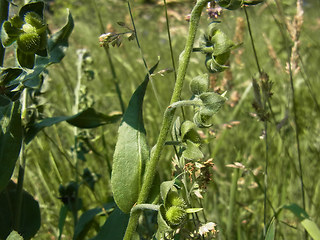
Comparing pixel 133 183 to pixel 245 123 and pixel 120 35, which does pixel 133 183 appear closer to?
pixel 120 35

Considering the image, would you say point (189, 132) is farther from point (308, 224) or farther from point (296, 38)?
point (296, 38)

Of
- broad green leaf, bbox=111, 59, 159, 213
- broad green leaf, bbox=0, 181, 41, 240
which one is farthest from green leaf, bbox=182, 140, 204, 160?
broad green leaf, bbox=0, 181, 41, 240

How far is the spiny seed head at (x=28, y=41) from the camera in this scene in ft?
2.91

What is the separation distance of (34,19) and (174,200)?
49 centimetres

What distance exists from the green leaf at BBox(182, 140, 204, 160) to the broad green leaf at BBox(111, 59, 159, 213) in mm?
130

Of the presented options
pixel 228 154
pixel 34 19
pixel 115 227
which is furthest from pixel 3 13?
pixel 228 154

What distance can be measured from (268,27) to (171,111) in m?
4.21

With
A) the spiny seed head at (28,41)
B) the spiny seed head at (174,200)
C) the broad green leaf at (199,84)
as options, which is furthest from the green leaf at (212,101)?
the spiny seed head at (28,41)

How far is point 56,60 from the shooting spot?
1064 mm

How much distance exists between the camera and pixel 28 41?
89 centimetres

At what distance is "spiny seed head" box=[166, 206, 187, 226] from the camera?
29.1 inches

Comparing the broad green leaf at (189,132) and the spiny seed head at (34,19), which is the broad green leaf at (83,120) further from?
the broad green leaf at (189,132)

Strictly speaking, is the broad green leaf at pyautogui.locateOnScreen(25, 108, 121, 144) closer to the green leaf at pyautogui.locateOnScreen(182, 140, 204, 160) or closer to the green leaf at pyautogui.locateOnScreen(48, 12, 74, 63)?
the green leaf at pyautogui.locateOnScreen(48, 12, 74, 63)

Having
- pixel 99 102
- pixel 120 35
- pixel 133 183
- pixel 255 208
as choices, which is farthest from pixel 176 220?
pixel 99 102
